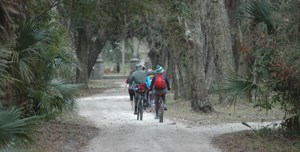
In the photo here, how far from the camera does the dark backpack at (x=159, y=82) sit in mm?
17359

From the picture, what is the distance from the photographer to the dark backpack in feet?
57.0

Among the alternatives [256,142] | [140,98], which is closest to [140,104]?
[140,98]

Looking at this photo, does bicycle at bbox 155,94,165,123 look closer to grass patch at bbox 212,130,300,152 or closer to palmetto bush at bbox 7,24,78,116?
palmetto bush at bbox 7,24,78,116

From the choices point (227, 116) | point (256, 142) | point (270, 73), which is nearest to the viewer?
point (256, 142)

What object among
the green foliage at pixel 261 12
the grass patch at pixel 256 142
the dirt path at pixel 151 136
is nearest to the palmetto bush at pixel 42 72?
the dirt path at pixel 151 136

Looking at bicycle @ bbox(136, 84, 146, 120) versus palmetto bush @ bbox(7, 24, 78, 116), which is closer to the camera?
palmetto bush @ bbox(7, 24, 78, 116)

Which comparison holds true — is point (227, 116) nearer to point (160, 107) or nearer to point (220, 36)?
point (160, 107)

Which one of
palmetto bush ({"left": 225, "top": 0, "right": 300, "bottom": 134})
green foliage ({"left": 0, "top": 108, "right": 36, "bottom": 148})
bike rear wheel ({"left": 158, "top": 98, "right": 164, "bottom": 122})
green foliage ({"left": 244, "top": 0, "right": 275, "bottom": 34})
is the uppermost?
green foliage ({"left": 244, "top": 0, "right": 275, "bottom": 34})

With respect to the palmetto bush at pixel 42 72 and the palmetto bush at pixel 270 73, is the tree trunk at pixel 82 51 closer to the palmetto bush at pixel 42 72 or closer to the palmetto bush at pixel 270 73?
the palmetto bush at pixel 42 72

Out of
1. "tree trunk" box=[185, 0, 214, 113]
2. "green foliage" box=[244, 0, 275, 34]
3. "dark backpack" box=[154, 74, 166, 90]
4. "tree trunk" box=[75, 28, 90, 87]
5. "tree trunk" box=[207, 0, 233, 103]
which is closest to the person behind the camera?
"green foliage" box=[244, 0, 275, 34]

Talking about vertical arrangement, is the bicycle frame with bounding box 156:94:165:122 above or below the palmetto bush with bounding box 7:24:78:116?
below

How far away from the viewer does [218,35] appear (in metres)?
23.5

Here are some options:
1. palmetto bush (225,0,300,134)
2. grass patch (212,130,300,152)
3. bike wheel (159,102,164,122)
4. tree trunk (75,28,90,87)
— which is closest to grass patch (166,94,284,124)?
bike wheel (159,102,164,122)

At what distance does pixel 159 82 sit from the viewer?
57.0 ft
